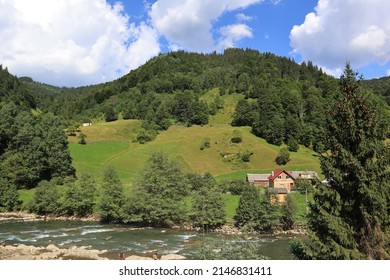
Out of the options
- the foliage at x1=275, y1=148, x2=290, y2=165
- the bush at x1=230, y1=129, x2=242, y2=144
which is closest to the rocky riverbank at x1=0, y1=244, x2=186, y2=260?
the foliage at x1=275, y1=148, x2=290, y2=165

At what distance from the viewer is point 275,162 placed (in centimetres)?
9606

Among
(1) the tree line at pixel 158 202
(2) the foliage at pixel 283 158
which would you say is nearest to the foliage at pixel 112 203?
(1) the tree line at pixel 158 202

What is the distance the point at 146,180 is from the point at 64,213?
15.8 meters

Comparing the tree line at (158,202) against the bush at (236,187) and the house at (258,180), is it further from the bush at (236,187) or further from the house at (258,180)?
the house at (258,180)

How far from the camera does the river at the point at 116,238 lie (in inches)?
1555

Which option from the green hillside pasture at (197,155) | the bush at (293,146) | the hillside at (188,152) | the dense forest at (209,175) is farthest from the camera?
the bush at (293,146)

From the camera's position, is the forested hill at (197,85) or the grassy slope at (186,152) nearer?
the grassy slope at (186,152)

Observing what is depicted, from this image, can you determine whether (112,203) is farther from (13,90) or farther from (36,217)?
(13,90)

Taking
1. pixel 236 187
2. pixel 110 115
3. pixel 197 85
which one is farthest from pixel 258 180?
pixel 197 85

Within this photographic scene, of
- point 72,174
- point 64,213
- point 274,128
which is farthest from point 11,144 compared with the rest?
point 274,128

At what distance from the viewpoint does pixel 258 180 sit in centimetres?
7888

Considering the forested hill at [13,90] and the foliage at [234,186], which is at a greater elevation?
the forested hill at [13,90]

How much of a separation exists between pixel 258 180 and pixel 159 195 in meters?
29.7

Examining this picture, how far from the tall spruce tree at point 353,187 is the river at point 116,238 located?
22949mm
